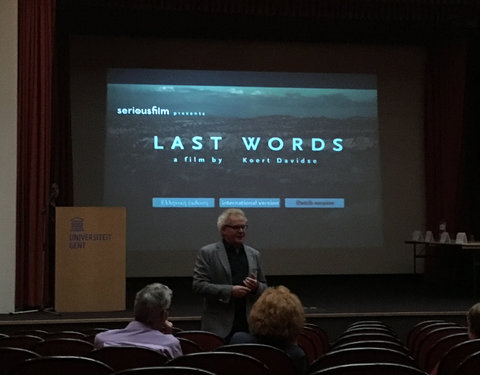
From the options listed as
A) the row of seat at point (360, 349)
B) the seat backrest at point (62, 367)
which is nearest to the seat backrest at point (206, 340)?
the row of seat at point (360, 349)

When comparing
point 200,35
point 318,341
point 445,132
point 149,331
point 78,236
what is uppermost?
point 200,35

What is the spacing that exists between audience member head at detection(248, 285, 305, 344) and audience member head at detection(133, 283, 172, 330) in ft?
1.35

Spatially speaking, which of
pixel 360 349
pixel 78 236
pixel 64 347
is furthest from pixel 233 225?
pixel 78 236

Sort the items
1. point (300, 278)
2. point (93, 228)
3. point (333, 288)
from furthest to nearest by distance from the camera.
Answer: point (300, 278)
point (333, 288)
point (93, 228)

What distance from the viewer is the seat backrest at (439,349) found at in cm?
338

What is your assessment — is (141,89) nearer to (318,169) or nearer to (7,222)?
(318,169)

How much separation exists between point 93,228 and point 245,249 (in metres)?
3.03

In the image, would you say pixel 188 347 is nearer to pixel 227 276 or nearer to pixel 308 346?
pixel 308 346

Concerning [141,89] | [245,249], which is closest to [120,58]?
[141,89]

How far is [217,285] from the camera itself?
168 inches

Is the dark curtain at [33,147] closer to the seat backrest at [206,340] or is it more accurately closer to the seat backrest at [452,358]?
the seat backrest at [206,340]

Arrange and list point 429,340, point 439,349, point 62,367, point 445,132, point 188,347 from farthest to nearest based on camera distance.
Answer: point 445,132 < point 429,340 < point 439,349 < point 188,347 < point 62,367

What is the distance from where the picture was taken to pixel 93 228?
7094mm

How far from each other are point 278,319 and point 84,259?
176 inches
